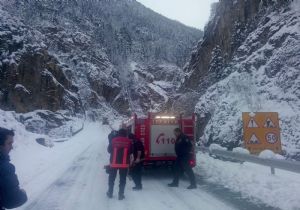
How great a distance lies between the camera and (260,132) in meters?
12.2

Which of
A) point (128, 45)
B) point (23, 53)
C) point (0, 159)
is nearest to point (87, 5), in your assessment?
point (128, 45)

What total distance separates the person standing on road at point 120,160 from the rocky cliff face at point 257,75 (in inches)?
490

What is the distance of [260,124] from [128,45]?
129838 mm

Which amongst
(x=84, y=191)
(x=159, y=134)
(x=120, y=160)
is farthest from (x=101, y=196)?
(x=159, y=134)

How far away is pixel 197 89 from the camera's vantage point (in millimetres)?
41531

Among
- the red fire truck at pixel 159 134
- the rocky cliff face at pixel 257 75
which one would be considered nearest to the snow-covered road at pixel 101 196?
the red fire truck at pixel 159 134

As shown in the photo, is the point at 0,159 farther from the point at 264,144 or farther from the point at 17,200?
the point at 264,144

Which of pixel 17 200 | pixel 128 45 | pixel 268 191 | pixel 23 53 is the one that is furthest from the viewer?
pixel 128 45

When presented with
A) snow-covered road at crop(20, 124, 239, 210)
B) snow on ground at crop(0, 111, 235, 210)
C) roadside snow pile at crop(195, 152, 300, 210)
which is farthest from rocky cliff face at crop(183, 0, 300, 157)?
snow-covered road at crop(20, 124, 239, 210)

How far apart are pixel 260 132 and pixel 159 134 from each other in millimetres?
3747

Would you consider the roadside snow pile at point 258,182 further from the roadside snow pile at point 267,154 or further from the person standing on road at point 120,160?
the person standing on road at point 120,160

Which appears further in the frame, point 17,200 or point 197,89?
point 197,89

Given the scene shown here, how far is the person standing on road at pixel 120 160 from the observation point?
10164mm

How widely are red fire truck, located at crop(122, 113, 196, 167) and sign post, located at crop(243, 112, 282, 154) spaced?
7.76 feet
